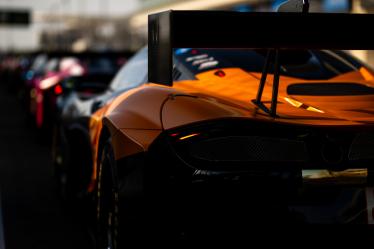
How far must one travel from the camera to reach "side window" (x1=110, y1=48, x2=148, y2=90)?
17.3 ft

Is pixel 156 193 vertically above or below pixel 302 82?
below

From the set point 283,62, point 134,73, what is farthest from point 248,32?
point 134,73

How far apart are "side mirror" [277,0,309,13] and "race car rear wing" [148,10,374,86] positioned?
0.25 meters

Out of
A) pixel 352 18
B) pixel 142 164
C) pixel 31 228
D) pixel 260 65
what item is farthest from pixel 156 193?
pixel 31 228

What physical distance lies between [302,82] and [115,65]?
1154 cm

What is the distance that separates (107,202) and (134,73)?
1.37 meters

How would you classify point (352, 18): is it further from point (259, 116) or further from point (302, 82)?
point (302, 82)

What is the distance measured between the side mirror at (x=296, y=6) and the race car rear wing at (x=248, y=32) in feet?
0.83

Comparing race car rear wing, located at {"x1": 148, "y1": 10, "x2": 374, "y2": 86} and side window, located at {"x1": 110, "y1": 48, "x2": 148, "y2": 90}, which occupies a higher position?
race car rear wing, located at {"x1": 148, "y1": 10, "x2": 374, "y2": 86}

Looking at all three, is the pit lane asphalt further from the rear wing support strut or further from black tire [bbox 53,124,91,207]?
the rear wing support strut

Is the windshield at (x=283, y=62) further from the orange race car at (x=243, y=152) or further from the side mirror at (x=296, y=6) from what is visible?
the orange race car at (x=243, y=152)

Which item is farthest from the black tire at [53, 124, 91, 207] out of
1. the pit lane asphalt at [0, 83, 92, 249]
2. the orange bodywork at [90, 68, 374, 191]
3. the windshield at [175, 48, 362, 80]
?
the orange bodywork at [90, 68, 374, 191]

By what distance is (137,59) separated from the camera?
5.81 m

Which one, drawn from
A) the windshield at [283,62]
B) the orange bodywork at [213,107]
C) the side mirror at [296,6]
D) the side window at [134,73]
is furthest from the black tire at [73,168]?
the side mirror at [296,6]
